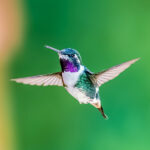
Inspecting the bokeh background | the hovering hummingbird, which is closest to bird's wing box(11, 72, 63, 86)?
the hovering hummingbird

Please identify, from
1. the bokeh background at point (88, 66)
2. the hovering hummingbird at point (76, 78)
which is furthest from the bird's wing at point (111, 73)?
the bokeh background at point (88, 66)

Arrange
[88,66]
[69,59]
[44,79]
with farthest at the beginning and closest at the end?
[88,66]
[44,79]
[69,59]

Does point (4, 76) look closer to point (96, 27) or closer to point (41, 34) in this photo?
point (41, 34)

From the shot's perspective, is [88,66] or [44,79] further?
[88,66]

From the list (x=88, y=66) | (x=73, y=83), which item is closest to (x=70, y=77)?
(x=73, y=83)

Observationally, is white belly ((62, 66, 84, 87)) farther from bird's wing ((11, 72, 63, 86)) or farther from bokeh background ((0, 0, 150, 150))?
bokeh background ((0, 0, 150, 150))

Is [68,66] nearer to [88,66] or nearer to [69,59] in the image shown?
[69,59]
